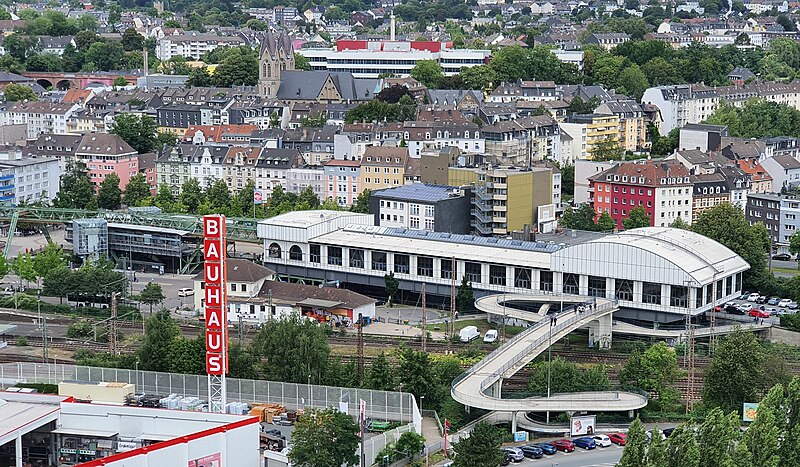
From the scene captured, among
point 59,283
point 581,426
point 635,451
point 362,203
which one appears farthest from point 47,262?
point 635,451

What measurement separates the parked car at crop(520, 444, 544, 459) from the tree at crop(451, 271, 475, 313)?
11628 millimetres

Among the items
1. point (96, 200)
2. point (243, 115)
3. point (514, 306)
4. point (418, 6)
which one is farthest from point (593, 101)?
point (418, 6)

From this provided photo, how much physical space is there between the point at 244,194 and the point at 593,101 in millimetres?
22521

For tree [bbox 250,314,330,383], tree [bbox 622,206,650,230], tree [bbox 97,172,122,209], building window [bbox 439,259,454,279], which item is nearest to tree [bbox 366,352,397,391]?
tree [bbox 250,314,330,383]

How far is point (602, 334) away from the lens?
35.6 meters

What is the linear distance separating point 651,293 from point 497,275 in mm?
4412

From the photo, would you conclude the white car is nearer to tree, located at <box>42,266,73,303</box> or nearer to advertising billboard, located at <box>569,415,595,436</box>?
advertising billboard, located at <box>569,415,595,436</box>

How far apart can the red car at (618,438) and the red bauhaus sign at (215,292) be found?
7.60m

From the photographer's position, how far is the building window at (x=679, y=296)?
3569 centimetres


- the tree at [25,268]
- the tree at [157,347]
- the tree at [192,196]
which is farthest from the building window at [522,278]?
the tree at [192,196]

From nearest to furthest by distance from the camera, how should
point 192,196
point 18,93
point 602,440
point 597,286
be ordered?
1. point 602,440
2. point 597,286
3. point 192,196
4. point 18,93

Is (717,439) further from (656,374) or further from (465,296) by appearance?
(465,296)

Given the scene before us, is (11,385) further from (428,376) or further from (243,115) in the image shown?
(243,115)

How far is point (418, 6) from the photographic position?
146375 millimetres
